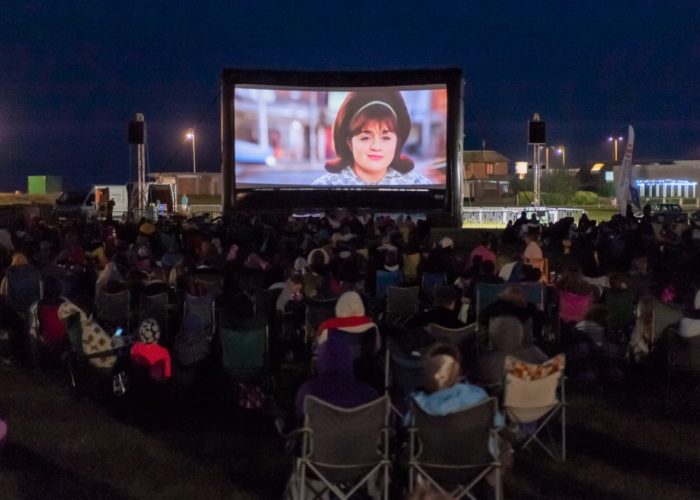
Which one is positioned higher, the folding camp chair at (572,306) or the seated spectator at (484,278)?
the seated spectator at (484,278)

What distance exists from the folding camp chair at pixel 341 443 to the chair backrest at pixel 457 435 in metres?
0.17

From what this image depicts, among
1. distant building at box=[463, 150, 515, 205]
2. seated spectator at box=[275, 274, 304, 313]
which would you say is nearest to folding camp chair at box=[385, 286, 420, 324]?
seated spectator at box=[275, 274, 304, 313]

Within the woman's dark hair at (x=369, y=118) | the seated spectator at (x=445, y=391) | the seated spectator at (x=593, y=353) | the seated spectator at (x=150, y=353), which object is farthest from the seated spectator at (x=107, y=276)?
the woman's dark hair at (x=369, y=118)

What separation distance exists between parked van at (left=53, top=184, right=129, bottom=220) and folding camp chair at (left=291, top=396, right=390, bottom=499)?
83.7 ft

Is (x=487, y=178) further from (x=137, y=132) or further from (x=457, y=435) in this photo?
(x=457, y=435)

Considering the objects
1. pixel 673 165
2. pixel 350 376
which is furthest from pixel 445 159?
pixel 673 165

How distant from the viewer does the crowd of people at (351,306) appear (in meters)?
5.59

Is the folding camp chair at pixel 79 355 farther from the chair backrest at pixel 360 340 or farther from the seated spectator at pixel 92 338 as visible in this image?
the chair backrest at pixel 360 340

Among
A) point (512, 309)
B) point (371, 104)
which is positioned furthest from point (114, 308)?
point (371, 104)

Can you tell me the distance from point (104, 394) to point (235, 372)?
1.04m

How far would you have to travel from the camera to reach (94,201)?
3109 cm

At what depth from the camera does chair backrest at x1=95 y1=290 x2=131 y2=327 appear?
8375 mm

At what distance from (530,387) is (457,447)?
0.98 m

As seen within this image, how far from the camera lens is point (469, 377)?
5.86 metres
